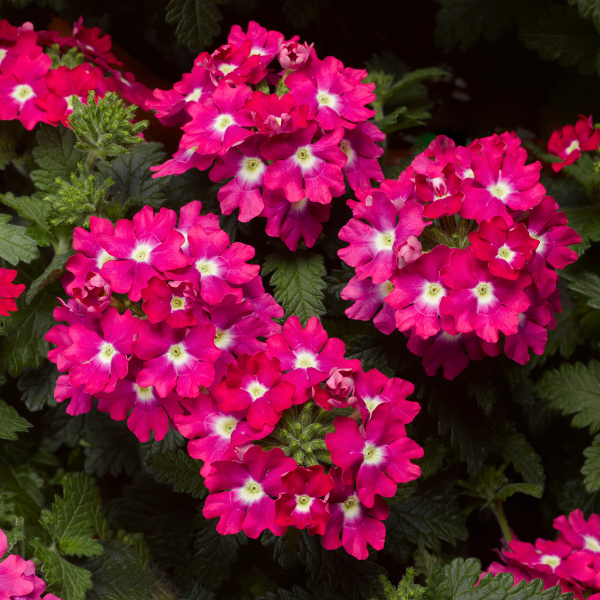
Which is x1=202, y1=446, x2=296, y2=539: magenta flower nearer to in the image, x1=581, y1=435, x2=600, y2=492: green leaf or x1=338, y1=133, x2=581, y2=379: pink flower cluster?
x1=338, y1=133, x2=581, y2=379: pink flower cluster

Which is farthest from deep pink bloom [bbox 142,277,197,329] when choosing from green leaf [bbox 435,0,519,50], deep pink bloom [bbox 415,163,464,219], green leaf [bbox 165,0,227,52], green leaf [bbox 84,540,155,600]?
green leaf [bbox 435,0,519,50]

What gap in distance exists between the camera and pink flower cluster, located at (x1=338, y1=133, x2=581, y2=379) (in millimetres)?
1092

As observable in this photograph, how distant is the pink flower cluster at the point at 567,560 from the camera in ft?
4.53

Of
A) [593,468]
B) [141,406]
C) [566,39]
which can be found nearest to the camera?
[141,406]

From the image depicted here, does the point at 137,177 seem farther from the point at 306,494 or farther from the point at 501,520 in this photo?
the point at 501,520

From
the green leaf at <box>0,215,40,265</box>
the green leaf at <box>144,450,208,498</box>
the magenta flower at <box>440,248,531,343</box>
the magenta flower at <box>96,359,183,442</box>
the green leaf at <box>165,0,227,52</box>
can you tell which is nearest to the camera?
the magenta flower at <box>440,248,531,343</box>

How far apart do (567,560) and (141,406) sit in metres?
1.00

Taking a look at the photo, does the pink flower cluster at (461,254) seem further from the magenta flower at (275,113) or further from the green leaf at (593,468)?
the green leaf at (593,468)

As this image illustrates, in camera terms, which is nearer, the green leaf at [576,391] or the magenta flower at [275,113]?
the magenta flower at [275,113]

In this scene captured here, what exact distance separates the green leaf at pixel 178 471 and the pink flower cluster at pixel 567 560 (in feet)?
2.33

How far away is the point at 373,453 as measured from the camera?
1.06 m

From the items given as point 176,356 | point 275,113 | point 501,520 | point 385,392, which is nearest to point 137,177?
point 275,113

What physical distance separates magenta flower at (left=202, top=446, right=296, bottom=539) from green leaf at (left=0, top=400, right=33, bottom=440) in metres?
0.56

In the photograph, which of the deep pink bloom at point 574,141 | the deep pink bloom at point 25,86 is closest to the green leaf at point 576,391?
the deep pink bloom at point 574,141
